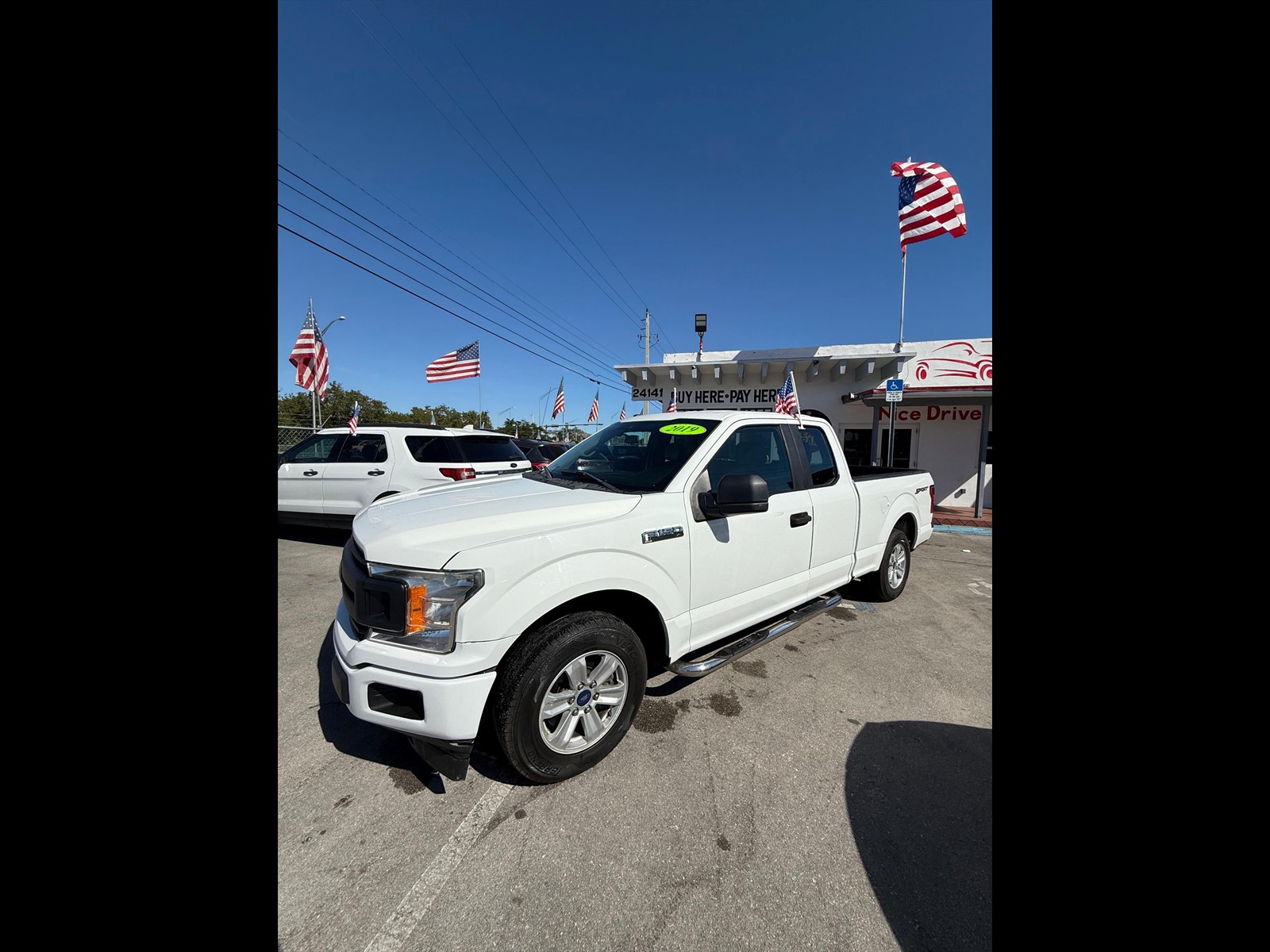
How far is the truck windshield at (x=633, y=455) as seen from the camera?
2.96m

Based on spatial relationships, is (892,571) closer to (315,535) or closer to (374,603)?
(374,603)

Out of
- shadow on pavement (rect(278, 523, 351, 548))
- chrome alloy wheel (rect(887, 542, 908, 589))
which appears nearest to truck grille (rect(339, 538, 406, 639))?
chrome alloy wheel (rect(887, 542, 908, 589))

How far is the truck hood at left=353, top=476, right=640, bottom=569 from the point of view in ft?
6.83

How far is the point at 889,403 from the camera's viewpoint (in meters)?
10.6

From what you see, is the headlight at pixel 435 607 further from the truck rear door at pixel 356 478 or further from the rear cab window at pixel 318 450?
the rear cab window at pixel 318 450

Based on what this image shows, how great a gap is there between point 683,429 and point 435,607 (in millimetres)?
2034

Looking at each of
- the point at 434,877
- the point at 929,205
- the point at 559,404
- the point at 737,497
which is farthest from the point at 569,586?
the point at 559,404

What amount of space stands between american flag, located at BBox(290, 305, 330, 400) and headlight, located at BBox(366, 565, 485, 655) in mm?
11961

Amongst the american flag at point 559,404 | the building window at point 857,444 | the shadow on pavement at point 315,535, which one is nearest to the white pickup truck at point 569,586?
the shadow on pavement at point 315,535

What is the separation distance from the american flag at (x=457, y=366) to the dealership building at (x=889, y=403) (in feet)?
15.8

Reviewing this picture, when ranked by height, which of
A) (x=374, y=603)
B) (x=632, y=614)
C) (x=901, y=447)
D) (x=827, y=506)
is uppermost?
(x=901, y=447)

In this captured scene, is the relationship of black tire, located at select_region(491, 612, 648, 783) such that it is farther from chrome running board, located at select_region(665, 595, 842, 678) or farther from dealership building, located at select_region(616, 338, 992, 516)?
dealership building, located at select_region(616, 338, 992, 516)
